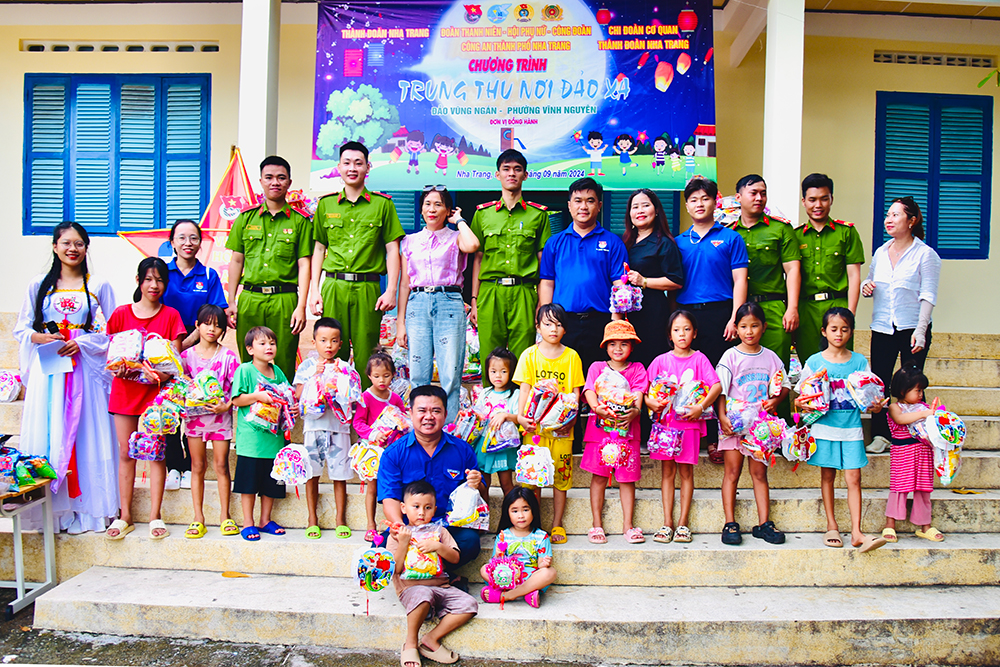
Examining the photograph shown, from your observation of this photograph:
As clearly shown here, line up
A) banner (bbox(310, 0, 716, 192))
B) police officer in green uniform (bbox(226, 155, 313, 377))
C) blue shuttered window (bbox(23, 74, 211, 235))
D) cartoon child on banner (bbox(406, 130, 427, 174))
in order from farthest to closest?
blue shuttered window (bbox(23, 74, 211, 235))
cartoon child on banner (bbox(406, 130, 427, 174))
banner (bbox(310, 0, 716, 192))
police officer in green uniform (bbox(226, 155, 313, 377))

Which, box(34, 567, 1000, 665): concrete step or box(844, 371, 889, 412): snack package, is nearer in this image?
box(34, 567, 1000, 665): concrete step

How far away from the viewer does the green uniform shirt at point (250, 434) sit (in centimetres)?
367

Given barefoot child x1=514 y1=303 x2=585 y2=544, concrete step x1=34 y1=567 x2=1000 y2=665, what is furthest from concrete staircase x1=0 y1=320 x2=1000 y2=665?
barefoot child x1=514 y1=303 x2=585 y2=544

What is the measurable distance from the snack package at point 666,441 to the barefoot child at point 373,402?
54.1 inches

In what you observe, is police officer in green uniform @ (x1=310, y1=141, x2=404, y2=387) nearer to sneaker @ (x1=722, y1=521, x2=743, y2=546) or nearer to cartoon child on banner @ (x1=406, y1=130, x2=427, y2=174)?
cartoon child on banner @ (x1=406, y1=130, x2=427, y2=174)

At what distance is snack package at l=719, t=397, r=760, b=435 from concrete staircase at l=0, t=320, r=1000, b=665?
1.55 feet

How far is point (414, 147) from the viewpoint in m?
5.78

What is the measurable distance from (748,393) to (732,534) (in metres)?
0.75

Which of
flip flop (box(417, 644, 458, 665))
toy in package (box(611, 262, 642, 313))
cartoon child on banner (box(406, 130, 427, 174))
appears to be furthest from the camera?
cartoon child on banner (box(406, 130, 427, 174))

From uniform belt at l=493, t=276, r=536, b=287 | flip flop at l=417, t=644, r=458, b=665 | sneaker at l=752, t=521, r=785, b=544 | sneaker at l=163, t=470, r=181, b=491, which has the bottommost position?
flip flop at l=417, t=644, r=458, b=665

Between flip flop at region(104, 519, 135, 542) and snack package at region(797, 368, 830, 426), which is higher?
snack package at region(797, 368, 830, 426)

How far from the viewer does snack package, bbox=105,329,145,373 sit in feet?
12.0

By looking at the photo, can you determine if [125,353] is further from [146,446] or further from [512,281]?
[512,281]

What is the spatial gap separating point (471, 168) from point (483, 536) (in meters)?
3.27
